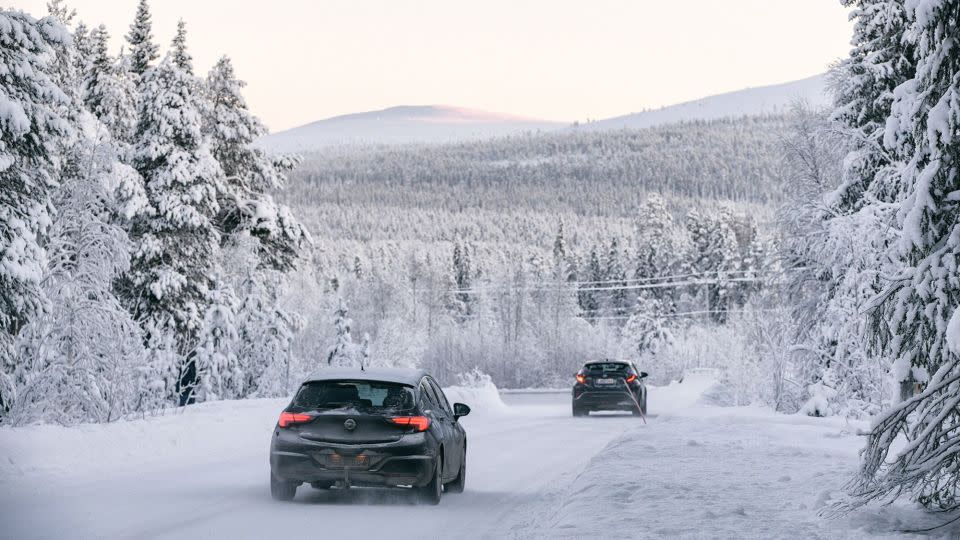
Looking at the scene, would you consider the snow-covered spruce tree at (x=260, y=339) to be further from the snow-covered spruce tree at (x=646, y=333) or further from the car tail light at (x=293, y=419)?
the snow-covered spruce tree at (x=646, y=333)

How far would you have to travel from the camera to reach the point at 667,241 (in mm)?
155375

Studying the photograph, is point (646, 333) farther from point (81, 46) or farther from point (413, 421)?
point (413, 421)

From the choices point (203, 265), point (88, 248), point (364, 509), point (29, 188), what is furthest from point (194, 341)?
point (364, 509)

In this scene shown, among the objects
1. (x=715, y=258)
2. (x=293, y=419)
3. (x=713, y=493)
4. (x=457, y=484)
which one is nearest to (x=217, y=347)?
(x=457, y=484)

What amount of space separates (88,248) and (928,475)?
65.0 ft

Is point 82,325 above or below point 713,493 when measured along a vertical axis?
above

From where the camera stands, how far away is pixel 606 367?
34.5m

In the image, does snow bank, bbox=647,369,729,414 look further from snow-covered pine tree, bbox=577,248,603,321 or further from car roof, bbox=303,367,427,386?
snow-covered pine tree, bbox=577,248,603,321

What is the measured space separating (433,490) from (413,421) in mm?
802

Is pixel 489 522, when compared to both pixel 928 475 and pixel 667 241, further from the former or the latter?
pixel 667 241

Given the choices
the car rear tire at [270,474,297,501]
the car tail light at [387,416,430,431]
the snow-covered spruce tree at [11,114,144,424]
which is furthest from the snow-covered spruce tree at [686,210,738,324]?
the car rear tire at [270,474,297,501]

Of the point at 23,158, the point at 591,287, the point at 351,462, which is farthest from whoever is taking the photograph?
the point at 591,287

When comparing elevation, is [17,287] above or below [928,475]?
above

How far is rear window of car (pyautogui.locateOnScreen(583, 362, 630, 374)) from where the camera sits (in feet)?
112
